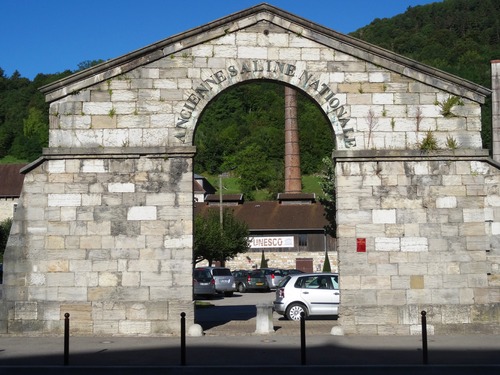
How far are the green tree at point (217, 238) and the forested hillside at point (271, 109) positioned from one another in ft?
164

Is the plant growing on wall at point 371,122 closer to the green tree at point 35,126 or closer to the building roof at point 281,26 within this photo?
the building roof at point 281,26

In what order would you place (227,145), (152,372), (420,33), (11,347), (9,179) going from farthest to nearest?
(420,33) → (227,145) → (9,179) → (11,347) → (152,372)

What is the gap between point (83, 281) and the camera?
53.5 ft

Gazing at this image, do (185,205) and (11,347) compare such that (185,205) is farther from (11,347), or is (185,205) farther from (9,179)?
(9,179)

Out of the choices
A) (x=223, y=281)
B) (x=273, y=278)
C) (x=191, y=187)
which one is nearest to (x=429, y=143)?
(x=191, y=187)

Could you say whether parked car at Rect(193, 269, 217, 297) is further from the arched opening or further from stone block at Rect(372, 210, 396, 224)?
the arched opening

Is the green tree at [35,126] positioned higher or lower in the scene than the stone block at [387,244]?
higher

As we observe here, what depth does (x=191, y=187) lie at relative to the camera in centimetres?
1656

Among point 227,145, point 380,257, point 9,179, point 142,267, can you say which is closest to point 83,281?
point 142,267

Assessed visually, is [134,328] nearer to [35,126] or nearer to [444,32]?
[35,126]

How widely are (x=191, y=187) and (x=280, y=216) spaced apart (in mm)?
46629

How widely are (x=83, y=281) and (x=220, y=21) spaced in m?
6.95

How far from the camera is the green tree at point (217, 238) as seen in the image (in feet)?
151

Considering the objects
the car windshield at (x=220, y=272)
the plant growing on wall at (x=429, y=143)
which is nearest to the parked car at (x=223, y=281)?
the car windshield at (x=220, y=272)
